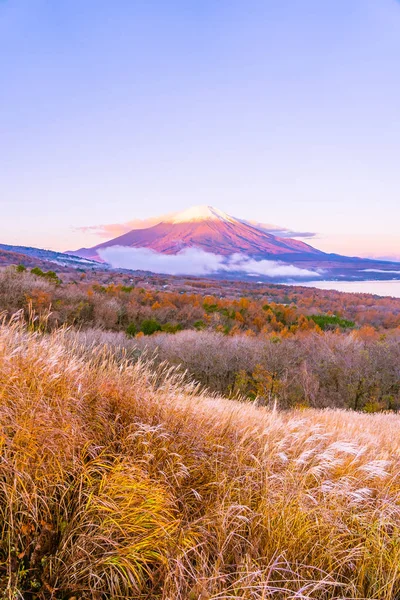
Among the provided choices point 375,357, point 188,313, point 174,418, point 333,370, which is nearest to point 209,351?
point 333,370

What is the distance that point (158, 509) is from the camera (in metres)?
3.22

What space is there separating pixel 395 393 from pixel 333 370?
656 centimetres

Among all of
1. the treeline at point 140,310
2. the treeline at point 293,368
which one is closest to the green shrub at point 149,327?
the treeline at point 140,310

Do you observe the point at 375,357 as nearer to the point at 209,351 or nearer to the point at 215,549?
the point at 209,351

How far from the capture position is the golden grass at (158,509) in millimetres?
2787

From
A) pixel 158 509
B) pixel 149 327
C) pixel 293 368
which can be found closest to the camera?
pixel 158 509

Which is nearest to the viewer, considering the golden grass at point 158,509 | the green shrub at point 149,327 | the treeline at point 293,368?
the golden grass at point 158,509

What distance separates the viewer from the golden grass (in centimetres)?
279

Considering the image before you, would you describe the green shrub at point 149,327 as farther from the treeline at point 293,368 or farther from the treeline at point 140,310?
the treeline at point 293,368

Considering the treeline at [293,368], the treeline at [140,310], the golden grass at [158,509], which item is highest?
the golden grass at [158,509]

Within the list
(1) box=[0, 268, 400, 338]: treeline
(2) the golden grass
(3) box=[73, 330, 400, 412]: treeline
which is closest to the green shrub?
(1) box=[0, 268, 400, 338]: treeline

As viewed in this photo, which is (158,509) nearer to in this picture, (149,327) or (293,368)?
(293,368)

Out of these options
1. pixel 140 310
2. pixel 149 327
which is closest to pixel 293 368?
pixel 149 327

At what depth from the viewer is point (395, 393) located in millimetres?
39812
